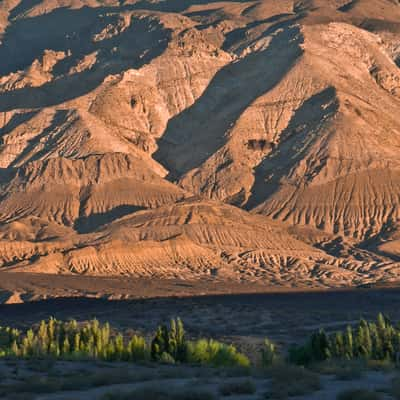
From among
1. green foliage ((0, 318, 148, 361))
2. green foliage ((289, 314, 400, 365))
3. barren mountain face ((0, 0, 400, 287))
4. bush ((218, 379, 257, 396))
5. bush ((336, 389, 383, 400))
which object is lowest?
bush ((336, 389, 383, 400))

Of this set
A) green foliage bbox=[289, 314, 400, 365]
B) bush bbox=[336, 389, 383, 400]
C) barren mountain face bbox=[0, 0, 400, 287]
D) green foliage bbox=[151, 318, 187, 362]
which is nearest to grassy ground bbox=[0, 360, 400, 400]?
bush bbox=[336, 389, 383, 400]

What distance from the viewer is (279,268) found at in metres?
145

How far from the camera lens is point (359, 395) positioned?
85.7 ft

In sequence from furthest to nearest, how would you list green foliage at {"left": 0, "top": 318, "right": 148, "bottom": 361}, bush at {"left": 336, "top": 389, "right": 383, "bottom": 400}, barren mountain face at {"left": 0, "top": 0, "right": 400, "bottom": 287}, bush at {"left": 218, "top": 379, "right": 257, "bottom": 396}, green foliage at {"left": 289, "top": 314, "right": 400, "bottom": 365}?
barren mountain face at {"left": 0, "top": 0, "right": 400, "bottom": 287} < green foliage at {"left": 289, "top": 314, "right": 400, "bottom": 365} < green foliage at {"left": 0, "top": 318, "right": 148, "bottom": 361} < bush at {"left": 218, "top": 379, "right": 257, "bottom": 396} < bush at {"left": 336, "top": 389, "right": 383, "bottom": 400}

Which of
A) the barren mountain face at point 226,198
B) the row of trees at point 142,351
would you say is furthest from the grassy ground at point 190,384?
the barren mountain face at point 226,198

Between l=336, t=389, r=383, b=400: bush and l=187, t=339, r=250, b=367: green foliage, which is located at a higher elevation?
l=187, t=339, r=250, b=367: green foliage

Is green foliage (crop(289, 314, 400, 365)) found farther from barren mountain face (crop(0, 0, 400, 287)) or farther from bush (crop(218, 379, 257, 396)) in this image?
barren mountain face (crop(0, 0, 400, 287))

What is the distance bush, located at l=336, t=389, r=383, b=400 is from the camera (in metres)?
25.9

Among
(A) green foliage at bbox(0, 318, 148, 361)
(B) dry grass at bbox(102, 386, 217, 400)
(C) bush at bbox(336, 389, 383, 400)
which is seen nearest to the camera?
(C) bush at bbox(336, 389, 383, 400)

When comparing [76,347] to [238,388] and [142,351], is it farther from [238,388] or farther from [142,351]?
[238,388]

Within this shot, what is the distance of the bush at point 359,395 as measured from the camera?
25906 millimetres

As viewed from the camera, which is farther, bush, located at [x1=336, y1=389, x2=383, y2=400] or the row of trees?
the row of trees

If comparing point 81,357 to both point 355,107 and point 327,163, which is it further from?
point 355,107

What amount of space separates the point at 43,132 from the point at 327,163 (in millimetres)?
49321
